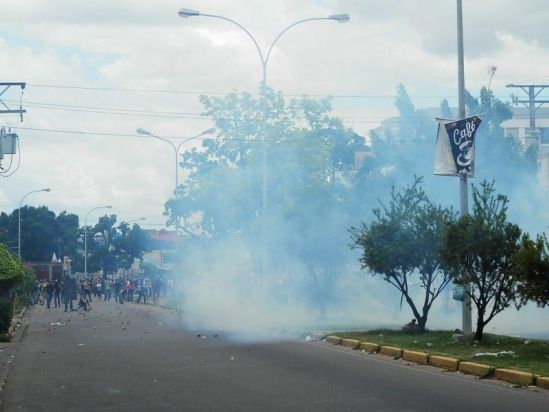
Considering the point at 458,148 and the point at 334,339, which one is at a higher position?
the point at 458,148

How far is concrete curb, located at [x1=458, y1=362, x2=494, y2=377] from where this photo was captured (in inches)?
582

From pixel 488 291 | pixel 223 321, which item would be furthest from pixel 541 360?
pixel 223 321

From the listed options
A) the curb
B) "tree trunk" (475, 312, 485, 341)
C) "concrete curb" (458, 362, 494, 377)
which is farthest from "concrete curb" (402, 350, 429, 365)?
"tree trunk" (475, 312, 485, 341)

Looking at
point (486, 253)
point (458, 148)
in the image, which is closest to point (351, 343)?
point (486, 253)

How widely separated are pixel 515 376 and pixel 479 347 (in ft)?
14.1

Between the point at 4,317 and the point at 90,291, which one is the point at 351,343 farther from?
the point at 90,291

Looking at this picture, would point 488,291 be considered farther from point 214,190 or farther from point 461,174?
point 214,190

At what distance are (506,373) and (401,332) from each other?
8863mm

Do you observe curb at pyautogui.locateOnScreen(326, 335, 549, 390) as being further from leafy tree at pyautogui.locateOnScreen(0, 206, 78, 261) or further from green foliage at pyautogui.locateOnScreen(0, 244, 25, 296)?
leafy tree at pyautogui.locateOnScreen(0, 206, 78, 261)

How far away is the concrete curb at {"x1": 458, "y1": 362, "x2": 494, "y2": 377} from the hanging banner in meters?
5.66

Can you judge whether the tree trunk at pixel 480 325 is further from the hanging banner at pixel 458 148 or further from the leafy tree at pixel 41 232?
the leafy tree at pixel 41 232

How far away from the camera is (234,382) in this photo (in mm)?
14445

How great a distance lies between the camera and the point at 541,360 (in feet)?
50.8

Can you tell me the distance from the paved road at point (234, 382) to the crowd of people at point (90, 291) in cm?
Answer: 2565
